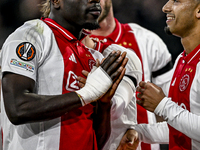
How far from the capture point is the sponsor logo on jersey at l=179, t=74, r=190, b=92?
1.58 metres

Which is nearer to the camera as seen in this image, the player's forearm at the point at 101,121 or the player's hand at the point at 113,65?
the player's hand at the point at 113,65

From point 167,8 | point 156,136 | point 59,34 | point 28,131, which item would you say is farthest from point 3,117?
point 167,8

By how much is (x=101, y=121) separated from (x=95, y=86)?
0.31 m

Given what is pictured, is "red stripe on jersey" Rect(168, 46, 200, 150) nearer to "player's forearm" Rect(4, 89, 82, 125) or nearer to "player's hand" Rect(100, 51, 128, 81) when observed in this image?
"player's hand" Rect(100, 51, 128, 81)

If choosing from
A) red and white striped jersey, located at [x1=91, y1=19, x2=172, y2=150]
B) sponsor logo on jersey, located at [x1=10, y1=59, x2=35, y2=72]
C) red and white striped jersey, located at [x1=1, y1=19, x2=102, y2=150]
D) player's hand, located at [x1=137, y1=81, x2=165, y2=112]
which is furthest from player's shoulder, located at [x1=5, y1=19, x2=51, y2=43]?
red and white striped jersey, located at [x1=91, y1=19, x2=172, y2=150]

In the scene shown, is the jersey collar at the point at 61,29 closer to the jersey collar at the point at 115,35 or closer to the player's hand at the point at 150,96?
the player's hand at the point at 150,96

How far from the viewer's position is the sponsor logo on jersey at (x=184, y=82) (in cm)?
158

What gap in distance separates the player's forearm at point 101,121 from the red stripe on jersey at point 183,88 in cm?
43

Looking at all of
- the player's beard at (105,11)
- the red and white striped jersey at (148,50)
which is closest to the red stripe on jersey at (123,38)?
the red and white striped jersey at (148,50)

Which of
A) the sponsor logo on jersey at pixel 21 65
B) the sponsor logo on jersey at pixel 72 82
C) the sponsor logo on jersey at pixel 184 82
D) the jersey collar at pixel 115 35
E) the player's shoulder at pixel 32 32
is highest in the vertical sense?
the player's shoulder at pixel 32 32

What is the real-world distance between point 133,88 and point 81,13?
49cm

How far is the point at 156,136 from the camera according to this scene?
5.74ft

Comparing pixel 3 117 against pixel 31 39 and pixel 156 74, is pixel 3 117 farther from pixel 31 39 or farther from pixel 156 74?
pixel 156 74

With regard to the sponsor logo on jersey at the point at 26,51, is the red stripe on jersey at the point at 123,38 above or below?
below
